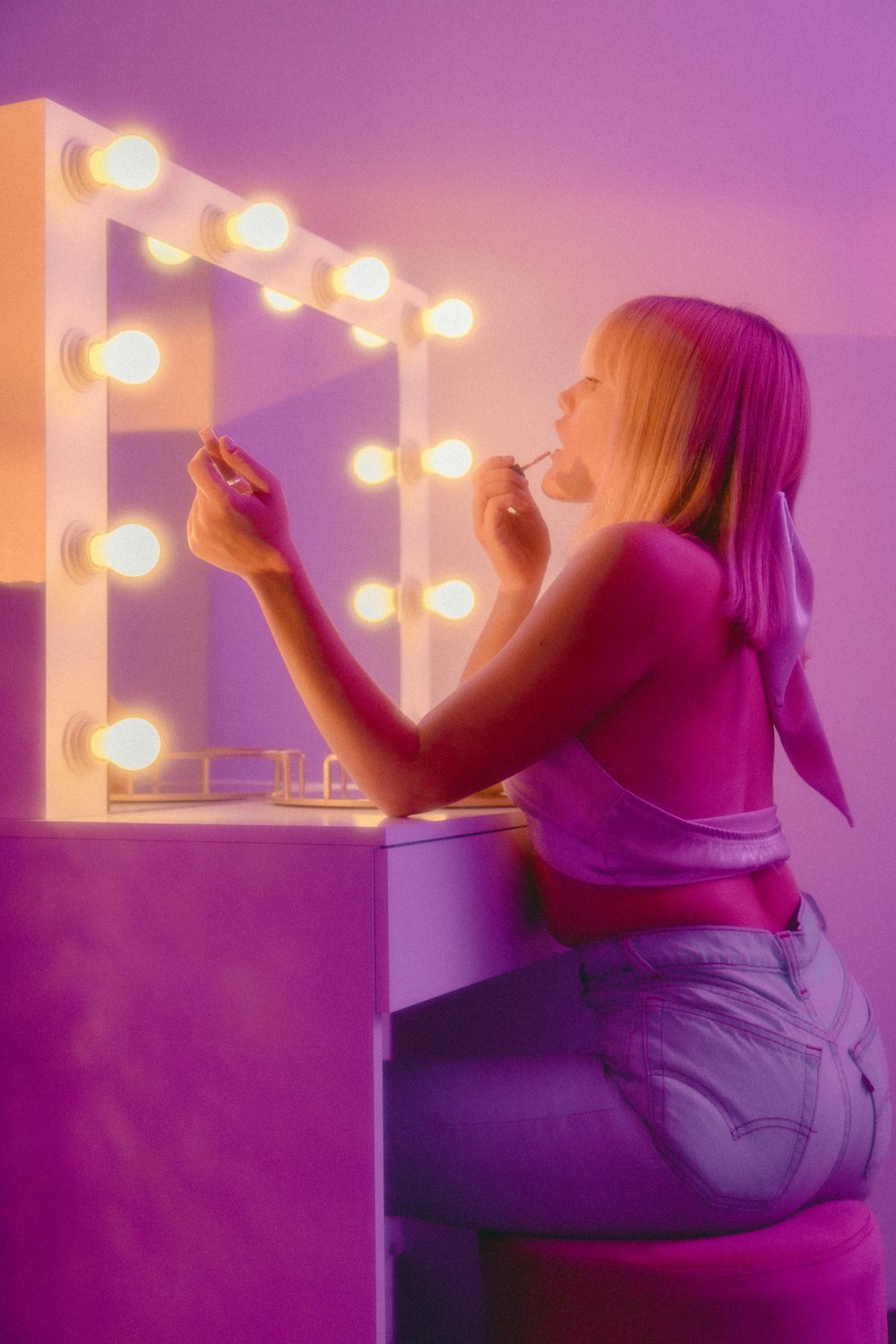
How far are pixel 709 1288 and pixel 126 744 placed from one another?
0.65 metres

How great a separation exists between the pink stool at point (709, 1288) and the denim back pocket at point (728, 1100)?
4 cm

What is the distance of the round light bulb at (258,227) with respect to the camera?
1.39 metres

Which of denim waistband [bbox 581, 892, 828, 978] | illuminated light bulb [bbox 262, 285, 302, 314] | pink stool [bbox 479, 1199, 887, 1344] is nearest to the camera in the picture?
pink stool [bbox 479, 1199, 887, 1344]

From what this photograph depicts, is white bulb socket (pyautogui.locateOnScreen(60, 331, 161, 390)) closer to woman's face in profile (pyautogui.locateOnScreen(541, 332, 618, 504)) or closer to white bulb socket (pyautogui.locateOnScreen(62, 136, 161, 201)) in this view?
white bulb socket (pyautogui.locateOnScreen(62, 136, 161, 201))

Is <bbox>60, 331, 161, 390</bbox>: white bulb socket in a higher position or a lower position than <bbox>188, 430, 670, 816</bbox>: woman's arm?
higher

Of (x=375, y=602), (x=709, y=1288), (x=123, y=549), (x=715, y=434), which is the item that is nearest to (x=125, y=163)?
(x=123, y=549)

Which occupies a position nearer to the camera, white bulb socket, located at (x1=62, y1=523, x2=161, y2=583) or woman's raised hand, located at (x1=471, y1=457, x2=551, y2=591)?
white bulb socket, located at (x1=62, y1=523, x2=161, y2=583)

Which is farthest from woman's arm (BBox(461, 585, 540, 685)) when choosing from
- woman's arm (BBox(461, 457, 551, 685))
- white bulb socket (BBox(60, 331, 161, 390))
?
white bulb socket (BBox(60, 331, 161, 390))

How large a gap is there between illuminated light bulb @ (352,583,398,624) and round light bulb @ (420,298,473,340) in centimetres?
36

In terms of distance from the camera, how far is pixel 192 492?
1446mm

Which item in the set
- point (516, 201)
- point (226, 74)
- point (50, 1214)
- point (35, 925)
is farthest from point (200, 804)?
point (226, 74)

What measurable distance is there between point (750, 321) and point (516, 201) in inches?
34.2

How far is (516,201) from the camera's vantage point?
1834 mm

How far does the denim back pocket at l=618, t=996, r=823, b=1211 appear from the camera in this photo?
0.87 meters
